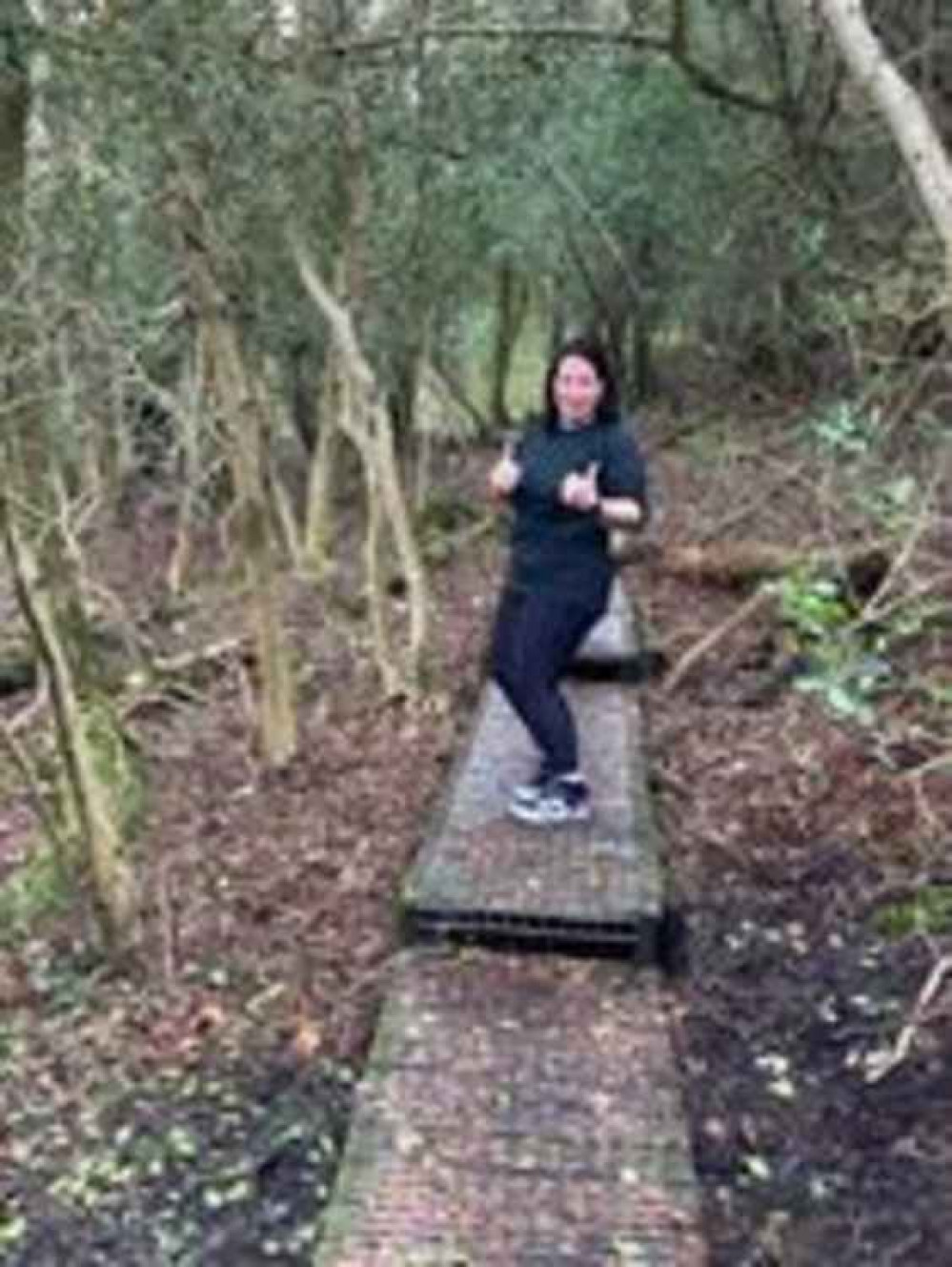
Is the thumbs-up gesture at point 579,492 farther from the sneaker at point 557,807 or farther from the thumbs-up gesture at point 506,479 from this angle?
the sneaker at point 557,807

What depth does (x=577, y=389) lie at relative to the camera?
6820 millimetres

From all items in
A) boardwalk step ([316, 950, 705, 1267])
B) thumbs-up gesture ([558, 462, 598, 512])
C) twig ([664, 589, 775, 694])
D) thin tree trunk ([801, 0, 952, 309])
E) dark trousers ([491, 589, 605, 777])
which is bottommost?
boardwalk step ([316, 950, 705, 1267])

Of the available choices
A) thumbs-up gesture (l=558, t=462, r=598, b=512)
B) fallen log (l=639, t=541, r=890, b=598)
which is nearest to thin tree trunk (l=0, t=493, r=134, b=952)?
thumbs-up gesture (l=558, t=462, r=598, b=512)

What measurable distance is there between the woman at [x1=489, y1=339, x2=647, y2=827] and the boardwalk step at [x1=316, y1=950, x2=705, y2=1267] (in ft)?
4.17

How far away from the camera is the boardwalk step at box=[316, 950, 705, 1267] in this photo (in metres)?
4.41

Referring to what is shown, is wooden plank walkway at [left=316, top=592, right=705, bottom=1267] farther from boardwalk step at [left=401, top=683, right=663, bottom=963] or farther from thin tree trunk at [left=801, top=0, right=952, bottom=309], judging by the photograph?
thin tree trunk at [left=801, top=0, right=952, bottom=309]

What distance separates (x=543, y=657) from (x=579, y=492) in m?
0.69

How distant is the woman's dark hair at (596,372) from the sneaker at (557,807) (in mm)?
1419

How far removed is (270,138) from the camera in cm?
A: 777

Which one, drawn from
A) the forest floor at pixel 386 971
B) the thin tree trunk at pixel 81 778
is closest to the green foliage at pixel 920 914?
the forest floor at pixel 386 971

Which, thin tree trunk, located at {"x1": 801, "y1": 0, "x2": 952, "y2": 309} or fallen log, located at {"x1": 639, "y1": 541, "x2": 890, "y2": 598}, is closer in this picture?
thin tree trunk, located at {"x1": 801, "y1": 0, "x2": 952, "y2": 309}

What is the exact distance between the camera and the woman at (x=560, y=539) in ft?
22.3

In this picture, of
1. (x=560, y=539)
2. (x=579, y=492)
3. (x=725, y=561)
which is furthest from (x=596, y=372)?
(x=725, y=561)

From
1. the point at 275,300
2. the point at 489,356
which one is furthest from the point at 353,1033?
the point at 489,356
